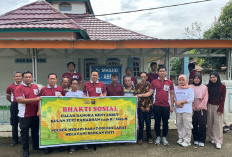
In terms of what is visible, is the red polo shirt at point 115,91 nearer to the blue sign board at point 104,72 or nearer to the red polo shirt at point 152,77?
the red polo shirt at point 152,77

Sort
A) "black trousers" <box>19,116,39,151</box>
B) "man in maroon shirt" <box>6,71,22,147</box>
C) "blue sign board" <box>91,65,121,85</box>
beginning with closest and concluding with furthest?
"black trousers" <box>19,116,39,151</box>, "man in maroon shirt" <box>6,71,22,147</box>, "blue sign board" <box>91,65,121,85</box>

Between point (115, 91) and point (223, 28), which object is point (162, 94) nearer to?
point (115, 91)

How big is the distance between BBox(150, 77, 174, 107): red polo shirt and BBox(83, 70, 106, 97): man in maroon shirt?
1241 millimetres

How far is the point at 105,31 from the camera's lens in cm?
1209

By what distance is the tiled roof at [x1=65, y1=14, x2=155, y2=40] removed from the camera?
1121 centimetres

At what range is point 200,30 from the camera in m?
32.1

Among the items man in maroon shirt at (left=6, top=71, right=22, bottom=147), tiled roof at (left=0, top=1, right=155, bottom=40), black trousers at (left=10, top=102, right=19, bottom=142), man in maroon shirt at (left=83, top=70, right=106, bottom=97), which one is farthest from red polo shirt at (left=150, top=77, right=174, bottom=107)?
tiled roof at (left=0, top=1, right=155, bottom=40)

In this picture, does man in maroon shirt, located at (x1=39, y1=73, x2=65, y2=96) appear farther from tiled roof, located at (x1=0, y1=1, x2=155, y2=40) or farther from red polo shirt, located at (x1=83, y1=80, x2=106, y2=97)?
tiled roof, located at (x1=0, y1=1, x2=155, y2=40)

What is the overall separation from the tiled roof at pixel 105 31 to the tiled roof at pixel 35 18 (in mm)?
1799

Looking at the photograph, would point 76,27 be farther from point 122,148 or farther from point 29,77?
point 122,148

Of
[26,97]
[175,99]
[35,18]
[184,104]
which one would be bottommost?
[184,104]

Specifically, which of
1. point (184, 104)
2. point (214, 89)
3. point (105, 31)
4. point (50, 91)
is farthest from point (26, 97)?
point (105, 31)

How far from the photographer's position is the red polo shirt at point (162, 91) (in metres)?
4.40

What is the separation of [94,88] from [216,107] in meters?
3.08
